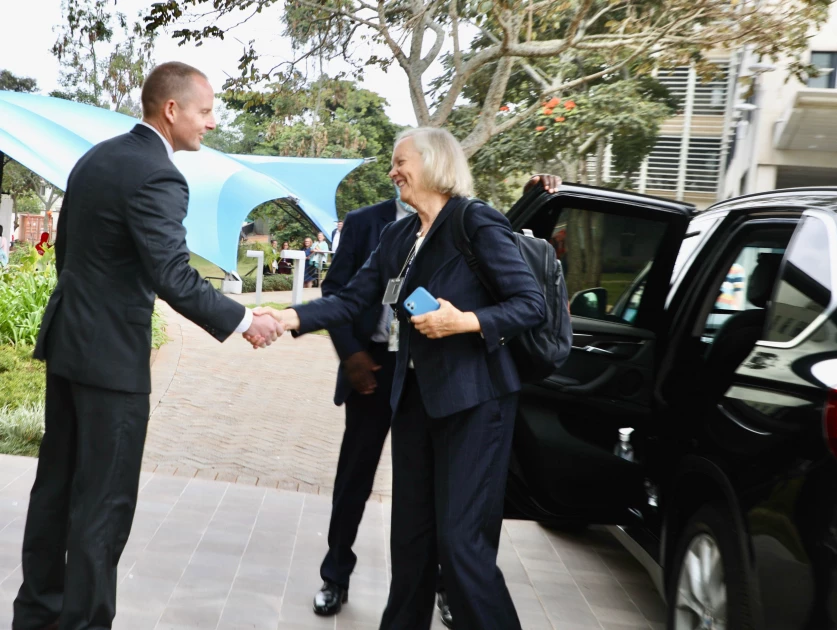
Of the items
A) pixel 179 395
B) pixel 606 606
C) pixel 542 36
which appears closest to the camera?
pixel 606 606

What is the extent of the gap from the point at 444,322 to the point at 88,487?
1319mm

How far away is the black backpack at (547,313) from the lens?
3.16 m

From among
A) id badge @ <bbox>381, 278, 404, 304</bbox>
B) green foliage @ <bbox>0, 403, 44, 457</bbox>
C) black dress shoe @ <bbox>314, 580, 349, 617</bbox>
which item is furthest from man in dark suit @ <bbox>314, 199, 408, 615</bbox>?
green foliage @ <bbox>0, 403, 44, 457</bbox>

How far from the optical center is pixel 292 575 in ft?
14.7

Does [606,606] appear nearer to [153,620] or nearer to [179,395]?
[153,620]

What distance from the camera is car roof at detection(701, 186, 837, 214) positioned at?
3186mm

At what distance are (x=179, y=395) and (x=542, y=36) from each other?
14.3m

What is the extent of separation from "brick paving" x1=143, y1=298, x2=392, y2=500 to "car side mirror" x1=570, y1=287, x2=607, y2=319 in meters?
2.44

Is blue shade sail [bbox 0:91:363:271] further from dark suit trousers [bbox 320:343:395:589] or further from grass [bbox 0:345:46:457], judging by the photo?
dark suit trousers [bbox 320:343:395:589]

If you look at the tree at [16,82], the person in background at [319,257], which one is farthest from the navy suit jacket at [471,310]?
the tree at [16,82]

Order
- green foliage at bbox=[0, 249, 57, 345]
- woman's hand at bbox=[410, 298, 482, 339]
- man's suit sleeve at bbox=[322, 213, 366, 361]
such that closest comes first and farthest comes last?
woman's hand at bbox=[410, 298, 482, 339]
man's suit sleeve at bbox=[322, 213, 366, 361]
green foliage at bbox=[0, 249, 57, 345]

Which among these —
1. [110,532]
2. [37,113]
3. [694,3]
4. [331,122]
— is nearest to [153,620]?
[110,532]

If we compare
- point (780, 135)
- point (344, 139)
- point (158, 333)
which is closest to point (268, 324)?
point (158, 333)

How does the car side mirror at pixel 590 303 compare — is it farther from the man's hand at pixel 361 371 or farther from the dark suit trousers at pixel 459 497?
the dark suit trousers at pixel 459 497
